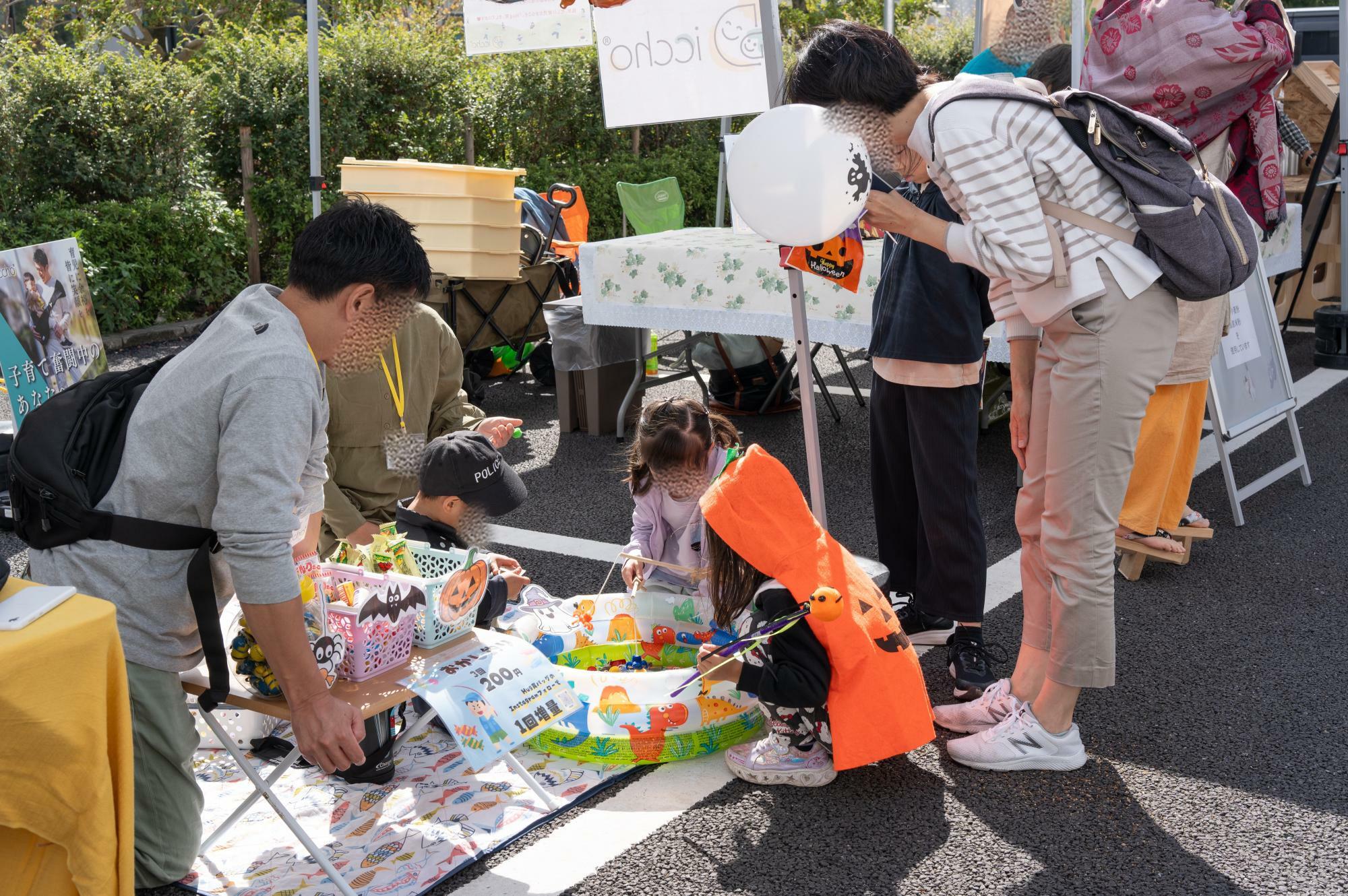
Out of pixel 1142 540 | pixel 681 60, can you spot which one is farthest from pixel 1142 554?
pixel 681 60

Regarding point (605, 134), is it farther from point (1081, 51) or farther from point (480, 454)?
point (480, 454)

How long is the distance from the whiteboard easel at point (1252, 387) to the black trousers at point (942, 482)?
1.72 m

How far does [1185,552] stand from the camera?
13.9 ft

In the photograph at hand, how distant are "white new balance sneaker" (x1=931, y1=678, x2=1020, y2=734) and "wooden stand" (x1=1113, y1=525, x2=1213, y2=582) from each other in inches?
48.9

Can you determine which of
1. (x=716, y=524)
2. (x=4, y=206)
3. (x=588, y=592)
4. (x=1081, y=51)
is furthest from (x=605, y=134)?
(x=716, y=524)

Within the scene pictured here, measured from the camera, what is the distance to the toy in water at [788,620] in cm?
276

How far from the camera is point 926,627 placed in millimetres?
3654

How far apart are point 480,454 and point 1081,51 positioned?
3.05 meters

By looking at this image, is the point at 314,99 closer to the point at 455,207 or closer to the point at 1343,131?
the point at 455,207

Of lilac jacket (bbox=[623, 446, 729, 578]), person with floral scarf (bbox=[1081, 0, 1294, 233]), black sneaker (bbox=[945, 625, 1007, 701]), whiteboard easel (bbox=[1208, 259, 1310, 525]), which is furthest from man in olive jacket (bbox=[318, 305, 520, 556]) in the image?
whiteboard easel (bbox=[1208, 259, 1310, 525])

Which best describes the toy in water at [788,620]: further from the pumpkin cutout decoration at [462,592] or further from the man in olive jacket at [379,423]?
the man in olive jacket at [379,423]

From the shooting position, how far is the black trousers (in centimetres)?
340

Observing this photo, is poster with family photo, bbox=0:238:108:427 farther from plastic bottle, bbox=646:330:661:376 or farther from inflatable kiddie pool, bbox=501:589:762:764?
plastic bottle, bbox=646:330:661:376

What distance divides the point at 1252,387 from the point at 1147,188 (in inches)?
110
